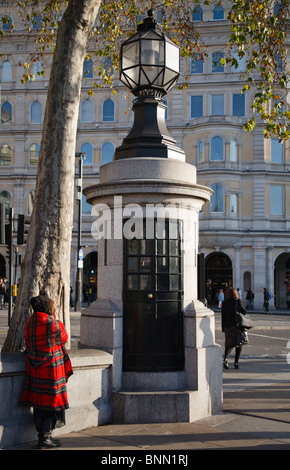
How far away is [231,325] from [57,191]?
17.5 ft

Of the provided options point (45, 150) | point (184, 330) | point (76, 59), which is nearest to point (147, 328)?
point (184, 330)

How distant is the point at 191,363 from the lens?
21.9ft

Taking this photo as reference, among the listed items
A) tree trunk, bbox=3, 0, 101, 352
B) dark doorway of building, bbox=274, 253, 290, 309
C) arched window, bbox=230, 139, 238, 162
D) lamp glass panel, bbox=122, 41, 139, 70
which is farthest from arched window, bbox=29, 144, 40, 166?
lamp glass panel, bbox=122, 41, 139, 70

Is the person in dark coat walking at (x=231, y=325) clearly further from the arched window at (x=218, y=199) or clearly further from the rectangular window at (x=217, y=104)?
the rectangular window at (x=217, y=104)

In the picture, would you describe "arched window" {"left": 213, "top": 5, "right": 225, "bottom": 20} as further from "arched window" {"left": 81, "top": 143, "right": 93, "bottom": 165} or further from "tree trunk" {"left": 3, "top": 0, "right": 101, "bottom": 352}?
"tree trunk" {"left": 3, "top": 0, "right": 101, "bottom": 352}

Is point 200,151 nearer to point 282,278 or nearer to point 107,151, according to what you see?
point 107,151

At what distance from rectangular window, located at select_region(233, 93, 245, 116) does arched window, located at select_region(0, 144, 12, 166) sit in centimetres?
1683

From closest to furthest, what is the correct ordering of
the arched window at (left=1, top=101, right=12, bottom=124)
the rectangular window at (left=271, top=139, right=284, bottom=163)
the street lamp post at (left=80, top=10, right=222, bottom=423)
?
the street lamp post at (left=80, top=10, right=222, bottom=423)
the rectangular window at (left=271, top=139, right=284, bottom=163)
the arched window at (left=1, top=101, right=12, bottom=124)

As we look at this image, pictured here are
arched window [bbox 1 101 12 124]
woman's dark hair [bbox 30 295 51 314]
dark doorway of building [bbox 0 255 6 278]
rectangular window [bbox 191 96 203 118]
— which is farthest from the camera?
dark doorway of building [bbox 0 255 6 278]

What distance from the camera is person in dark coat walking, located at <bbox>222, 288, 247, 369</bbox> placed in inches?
426

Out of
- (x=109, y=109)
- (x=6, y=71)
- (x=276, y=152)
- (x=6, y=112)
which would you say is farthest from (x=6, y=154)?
(x=276, y=152)

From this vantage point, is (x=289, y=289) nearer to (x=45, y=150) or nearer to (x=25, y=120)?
(x=25, y=120)

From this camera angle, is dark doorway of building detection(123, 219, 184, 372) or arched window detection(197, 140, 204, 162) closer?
dark doorway of building detection(123, 219, 184, 372)

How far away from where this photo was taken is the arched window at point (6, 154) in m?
39.7
